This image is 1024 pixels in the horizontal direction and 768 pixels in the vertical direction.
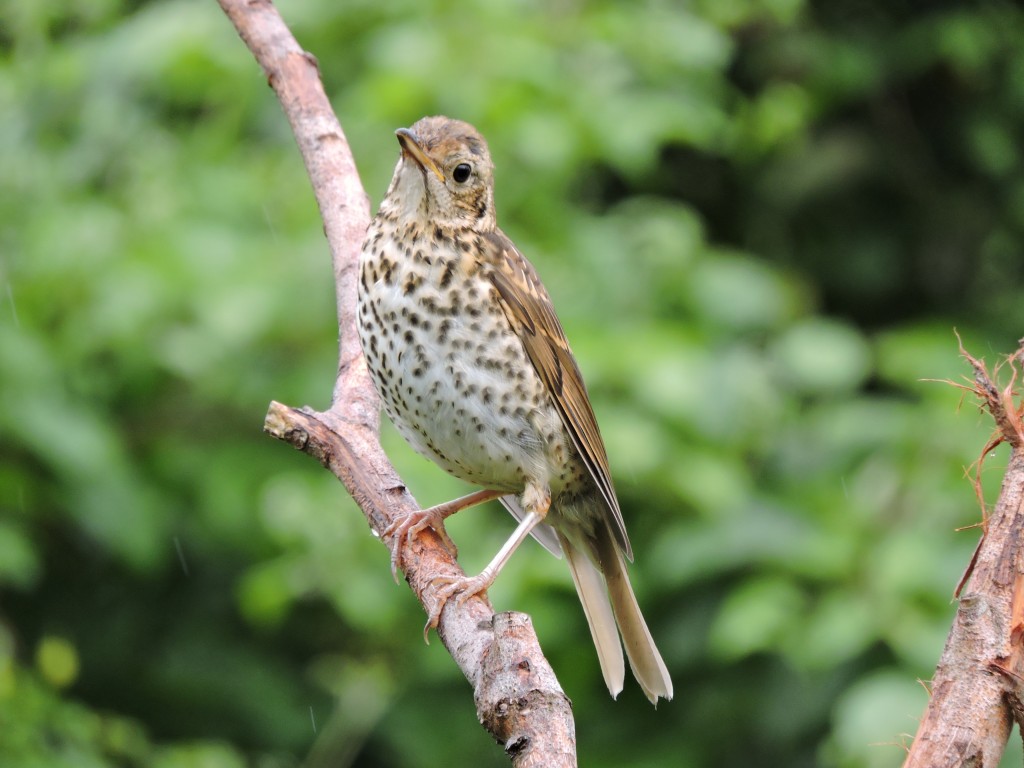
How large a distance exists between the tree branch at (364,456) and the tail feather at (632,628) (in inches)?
23.8

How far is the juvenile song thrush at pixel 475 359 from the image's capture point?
262cm

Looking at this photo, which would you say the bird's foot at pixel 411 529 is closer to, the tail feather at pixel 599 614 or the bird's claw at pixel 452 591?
the bird's claw at pixel 452 591

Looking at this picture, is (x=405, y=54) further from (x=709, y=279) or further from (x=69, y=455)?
(x=69, y=455)

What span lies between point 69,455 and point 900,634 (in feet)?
6.56

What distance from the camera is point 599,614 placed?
2.93m

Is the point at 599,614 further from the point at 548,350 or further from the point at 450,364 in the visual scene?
the point at 450,364

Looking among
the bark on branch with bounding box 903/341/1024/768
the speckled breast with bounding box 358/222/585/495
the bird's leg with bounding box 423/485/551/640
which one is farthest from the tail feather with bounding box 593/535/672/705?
the bark on branch with bounding box 903/341/1024/768

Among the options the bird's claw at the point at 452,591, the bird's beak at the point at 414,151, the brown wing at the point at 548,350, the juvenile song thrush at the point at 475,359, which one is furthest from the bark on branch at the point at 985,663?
the bird's beak at the point at 414,151

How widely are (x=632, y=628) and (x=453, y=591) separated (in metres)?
0.74

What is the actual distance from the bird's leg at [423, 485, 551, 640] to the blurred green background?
601mm

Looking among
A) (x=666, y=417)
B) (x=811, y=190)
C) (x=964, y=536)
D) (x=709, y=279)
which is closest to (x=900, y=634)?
(x=964, y=536)

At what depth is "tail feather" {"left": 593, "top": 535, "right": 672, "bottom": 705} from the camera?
2.83 meters

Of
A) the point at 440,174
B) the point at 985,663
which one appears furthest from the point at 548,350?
the point at 985,663

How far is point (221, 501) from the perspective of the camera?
355 cm
